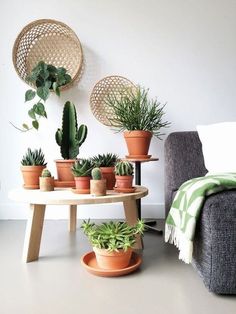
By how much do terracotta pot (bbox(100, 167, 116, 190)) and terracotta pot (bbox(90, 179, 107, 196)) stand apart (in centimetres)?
14

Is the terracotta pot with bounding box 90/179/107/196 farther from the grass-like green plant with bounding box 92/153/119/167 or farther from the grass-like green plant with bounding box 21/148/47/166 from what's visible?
the grass-like green plant with bounding box 21/148/47/166

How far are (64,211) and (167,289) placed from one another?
1088 millimetres

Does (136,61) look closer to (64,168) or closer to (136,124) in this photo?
(136,124)

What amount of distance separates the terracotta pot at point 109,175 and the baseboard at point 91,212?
2.17ft

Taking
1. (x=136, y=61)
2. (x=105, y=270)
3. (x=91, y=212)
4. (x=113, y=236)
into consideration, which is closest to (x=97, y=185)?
(x=113, y=236)

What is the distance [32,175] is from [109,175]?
0.37 m

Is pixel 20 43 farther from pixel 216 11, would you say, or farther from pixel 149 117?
pixel 216 11

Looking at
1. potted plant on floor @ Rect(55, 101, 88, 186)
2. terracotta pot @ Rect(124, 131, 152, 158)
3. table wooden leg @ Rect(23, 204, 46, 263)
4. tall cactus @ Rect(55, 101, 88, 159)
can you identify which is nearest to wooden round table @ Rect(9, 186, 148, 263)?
table wooden leg @ Rect(23, 204, 46, 263)

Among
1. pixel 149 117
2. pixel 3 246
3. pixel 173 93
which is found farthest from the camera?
pixel 173 93

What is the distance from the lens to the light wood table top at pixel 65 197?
1.09 m

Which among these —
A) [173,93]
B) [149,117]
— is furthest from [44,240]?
[173,93]

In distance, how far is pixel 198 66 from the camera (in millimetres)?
1878

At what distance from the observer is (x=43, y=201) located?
1.11 m

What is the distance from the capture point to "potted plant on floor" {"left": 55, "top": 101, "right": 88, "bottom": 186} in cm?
135
